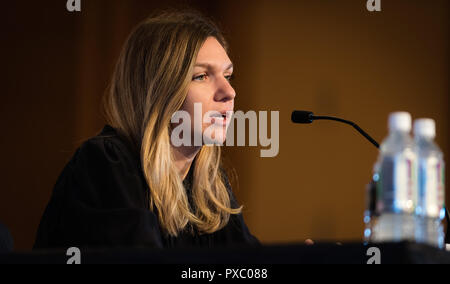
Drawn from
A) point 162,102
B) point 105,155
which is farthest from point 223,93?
point 105,155

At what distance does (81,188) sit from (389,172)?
0.67 m

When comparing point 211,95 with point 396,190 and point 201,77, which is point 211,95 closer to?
point 201,77

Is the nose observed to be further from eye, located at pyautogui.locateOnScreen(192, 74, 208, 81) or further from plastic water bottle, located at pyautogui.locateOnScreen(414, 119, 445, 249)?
plastic water bottle, located at pyautogui.locateOnScreen(414, 119, 445, 249)

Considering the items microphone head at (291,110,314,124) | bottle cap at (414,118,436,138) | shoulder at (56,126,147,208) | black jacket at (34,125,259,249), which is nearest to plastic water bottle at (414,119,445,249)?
bottle cap at (414,118,436,138)

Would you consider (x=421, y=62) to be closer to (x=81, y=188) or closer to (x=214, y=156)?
(x=214, y=156)

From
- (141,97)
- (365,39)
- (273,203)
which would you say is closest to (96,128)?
(273,203)

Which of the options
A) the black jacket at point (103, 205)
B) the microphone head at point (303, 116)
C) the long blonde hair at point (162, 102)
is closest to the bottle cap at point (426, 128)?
the microphone head at point (303, 116)

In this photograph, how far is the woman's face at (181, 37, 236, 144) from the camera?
152cm

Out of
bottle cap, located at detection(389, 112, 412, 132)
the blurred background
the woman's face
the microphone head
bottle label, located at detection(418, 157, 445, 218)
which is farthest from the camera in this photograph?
the blurred background

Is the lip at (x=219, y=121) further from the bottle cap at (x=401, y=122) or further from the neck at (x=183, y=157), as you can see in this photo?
the bottle cap at (x=401, y=122)

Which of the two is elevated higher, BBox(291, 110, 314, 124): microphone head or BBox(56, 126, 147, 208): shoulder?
BBox(291, 110, 314, 124): microphone head

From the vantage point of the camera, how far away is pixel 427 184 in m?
1.18

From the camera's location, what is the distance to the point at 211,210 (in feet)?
5.49

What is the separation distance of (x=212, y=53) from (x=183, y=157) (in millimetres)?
298
